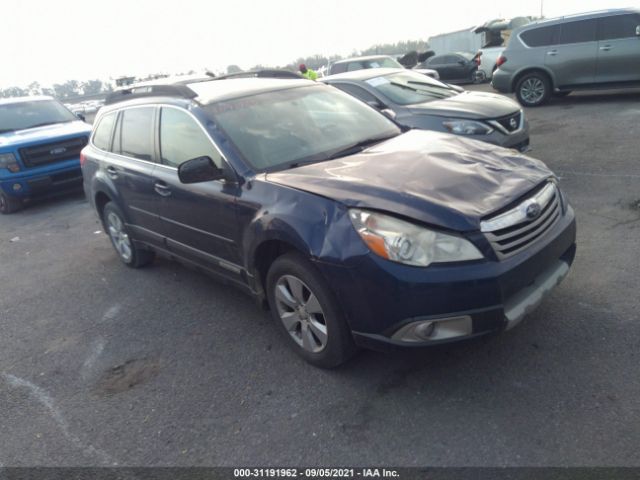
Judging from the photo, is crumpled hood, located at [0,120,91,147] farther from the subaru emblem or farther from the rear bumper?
the rear bumper

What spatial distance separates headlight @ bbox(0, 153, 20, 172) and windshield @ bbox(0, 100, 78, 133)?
118 cm

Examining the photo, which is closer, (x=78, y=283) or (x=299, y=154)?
(x=299, y=154)

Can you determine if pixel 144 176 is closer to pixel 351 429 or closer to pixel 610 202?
pixel 351 429

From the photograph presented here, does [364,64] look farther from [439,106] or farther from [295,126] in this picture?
[295,126]

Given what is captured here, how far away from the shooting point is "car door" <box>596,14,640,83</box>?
10.2 metres

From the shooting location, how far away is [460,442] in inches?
102

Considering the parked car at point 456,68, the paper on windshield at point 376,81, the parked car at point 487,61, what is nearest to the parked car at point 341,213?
the paper on windshield at point 376,81

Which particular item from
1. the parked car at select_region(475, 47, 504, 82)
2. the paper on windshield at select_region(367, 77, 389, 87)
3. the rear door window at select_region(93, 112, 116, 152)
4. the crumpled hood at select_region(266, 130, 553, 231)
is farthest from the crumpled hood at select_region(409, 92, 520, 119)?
the parked car at select_region(475, 47, 504, 82)

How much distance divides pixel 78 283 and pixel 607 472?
5.05 meters

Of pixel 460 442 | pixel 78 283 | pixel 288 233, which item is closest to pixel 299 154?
pixel 288 233

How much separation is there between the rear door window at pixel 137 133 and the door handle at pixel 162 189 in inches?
10.8

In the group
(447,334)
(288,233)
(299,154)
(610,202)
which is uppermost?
(299,154)

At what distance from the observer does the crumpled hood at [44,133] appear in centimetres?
891

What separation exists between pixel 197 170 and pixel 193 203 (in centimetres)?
52
